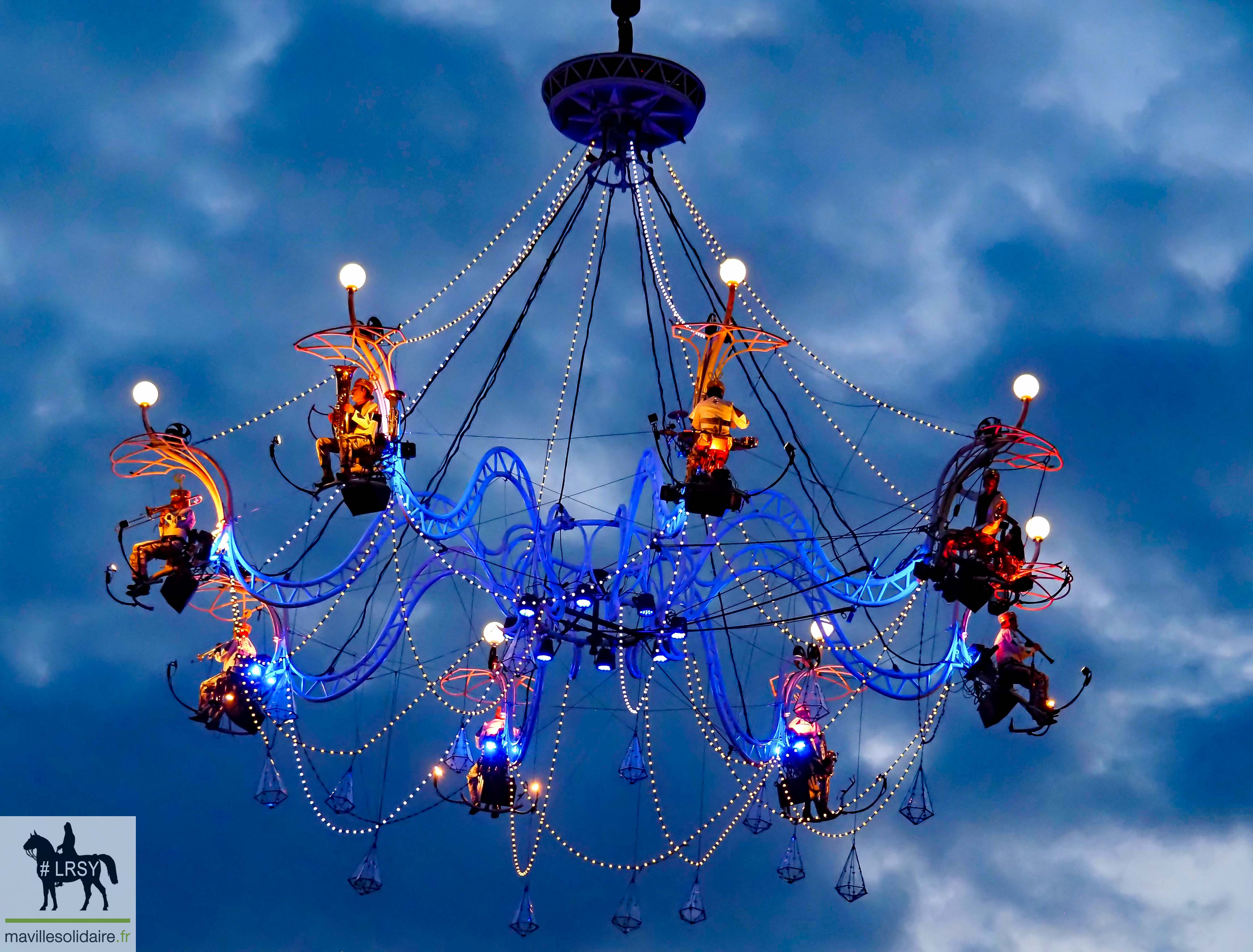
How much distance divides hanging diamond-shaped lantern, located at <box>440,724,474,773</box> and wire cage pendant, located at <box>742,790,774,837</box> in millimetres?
3719

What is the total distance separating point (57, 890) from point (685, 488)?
11.8 m

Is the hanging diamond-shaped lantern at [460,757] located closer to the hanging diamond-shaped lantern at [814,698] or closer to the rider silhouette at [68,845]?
the hanging diamond-shaped lantern at [814,698]

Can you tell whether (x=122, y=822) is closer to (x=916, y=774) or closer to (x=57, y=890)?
(x=57, y=890)

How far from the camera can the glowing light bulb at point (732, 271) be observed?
71.4 feet

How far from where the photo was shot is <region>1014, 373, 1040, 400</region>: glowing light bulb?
74.9 ft

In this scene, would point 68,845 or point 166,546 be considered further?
point 68,845

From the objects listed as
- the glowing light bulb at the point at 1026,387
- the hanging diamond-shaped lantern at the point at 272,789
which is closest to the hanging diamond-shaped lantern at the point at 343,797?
the hanging diamond-shaped lantern at the point at 272,789

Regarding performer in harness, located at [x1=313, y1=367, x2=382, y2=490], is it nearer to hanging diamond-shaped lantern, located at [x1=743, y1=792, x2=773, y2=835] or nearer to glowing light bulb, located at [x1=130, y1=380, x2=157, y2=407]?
glowing light bulb, located at [x1=130, y1=380, x2=157, y2=407]

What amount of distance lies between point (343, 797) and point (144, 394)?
5864 millimetres

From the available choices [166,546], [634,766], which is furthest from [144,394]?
[634,766]

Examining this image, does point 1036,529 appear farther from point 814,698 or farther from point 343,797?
point 343,797

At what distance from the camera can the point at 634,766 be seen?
27109 millimetres

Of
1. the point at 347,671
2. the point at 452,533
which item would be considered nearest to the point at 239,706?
the point at 347,671

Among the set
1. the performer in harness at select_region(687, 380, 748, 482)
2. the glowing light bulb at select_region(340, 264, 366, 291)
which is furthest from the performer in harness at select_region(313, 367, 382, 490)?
the performer in harness at select_region(687, 380, 748, 482)
